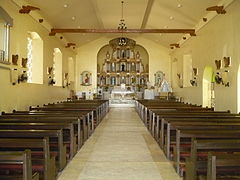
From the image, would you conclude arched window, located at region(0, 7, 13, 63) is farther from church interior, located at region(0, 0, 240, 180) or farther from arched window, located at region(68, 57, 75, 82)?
arched window, located at region(68, 57, 75, 82)

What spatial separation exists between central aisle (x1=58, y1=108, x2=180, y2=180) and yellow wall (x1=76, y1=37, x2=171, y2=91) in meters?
14.8

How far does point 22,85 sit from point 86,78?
39.8 feet

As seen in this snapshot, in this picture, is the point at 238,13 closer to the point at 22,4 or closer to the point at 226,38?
the point at 226,38

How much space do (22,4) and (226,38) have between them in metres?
6.77

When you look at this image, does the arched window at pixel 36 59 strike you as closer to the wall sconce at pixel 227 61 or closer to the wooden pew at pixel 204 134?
the wall sconce at pixel 227 61

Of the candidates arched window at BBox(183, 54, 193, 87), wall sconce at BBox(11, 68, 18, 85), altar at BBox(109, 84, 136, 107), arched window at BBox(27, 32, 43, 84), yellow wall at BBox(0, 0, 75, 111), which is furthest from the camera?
altar at BBox(109, 84, 136, 107)

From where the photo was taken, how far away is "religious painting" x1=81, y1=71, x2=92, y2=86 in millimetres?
22406

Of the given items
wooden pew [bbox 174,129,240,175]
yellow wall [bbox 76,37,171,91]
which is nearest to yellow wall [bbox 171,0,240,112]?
wooden pew [bbox 174,129,240,175]

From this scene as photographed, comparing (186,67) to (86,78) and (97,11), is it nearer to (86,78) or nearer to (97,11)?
(97,11)

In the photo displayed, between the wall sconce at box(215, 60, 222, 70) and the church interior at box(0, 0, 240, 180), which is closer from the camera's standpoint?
the church interior at box(0, 0, 240, 180)

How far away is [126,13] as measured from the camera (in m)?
15.6

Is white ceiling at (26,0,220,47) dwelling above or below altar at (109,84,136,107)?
above

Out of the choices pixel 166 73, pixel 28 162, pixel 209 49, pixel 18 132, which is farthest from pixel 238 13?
pixel 166 73

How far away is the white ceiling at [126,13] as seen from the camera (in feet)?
A: 38.5
